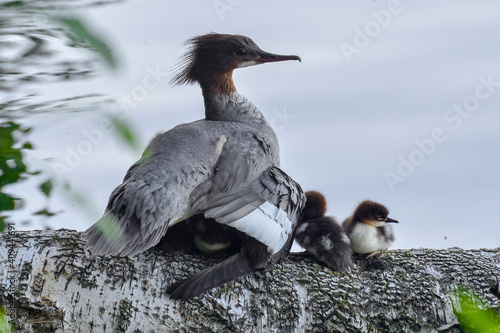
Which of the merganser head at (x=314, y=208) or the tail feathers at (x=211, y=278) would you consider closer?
the tail feathers at (x=211, y=278)

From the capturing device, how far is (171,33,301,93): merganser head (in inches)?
172

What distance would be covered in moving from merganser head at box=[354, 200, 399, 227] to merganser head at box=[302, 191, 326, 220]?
0.85 feet

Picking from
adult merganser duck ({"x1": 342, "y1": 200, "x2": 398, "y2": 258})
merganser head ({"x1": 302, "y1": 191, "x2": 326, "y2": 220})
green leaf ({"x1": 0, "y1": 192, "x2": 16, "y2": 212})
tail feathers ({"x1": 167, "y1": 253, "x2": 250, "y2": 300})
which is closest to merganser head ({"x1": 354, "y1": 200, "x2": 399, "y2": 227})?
adult merganser duck ({"x1": 342, "y1": 200, "x2": 398, "y2": 258})

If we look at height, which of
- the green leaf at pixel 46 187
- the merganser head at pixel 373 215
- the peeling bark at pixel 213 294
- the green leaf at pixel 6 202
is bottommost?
the peeling bark at pixel 213 294

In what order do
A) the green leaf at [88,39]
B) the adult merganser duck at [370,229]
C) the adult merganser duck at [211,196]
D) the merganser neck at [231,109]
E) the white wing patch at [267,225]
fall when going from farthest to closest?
the merganser neck at [231,109]
the adult merganser duck at [370,229]
the white wing patch at [267,225]
the adult merganser duck at [211,196]
the green leaf at [88,39]

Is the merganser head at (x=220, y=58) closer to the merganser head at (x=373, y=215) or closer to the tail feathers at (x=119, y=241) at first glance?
the merganser head at (x=373, y=215)

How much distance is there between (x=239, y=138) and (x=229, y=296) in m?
1.08

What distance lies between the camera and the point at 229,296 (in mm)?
2867

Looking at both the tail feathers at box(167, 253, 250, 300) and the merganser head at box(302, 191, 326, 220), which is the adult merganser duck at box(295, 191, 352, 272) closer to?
the merganser head at box(302, 191, 326, 220)

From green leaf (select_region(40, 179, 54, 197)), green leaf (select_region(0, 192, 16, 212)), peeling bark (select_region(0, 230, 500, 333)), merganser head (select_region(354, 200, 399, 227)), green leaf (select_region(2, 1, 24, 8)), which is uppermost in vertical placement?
green leaf (select_region(2, 1, 24, 8))

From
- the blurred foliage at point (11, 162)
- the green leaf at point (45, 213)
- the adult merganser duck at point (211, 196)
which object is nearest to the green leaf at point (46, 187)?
the blurred foliage at point (11, 162)

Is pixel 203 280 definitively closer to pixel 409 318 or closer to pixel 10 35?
pixel 409 318

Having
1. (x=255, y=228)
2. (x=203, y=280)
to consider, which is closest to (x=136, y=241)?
(x=203, y=280)

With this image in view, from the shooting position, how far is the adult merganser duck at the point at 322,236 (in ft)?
10.6
